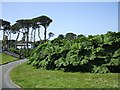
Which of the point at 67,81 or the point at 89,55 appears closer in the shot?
the point at 67,81

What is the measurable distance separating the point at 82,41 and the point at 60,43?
4.46m

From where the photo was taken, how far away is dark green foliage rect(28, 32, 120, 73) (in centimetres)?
2525

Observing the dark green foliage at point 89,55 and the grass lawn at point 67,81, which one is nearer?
the grass lawn at point 67,81

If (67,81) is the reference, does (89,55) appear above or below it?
above

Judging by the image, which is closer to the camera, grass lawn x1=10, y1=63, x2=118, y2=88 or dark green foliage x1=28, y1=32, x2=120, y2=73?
grass lawn x1=10, y1=63, x2=118, y2=88

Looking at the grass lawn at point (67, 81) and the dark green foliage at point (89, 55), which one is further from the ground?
the dark green foliage at point (89, 55)

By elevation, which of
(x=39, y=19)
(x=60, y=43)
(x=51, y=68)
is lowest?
(x=51, y=68)

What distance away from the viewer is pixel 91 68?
25.3m

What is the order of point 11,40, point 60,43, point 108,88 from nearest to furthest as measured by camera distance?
point 108,88, point 60,43, point 11,40

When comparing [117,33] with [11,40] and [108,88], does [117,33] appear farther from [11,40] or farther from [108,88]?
[11,40]

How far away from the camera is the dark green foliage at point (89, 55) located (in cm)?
2525

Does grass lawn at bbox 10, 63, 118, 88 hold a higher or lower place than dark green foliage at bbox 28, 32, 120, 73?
lower

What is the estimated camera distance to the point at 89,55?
26.2 m

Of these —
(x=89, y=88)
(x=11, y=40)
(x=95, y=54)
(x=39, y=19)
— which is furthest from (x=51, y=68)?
(x=11, y=40)
